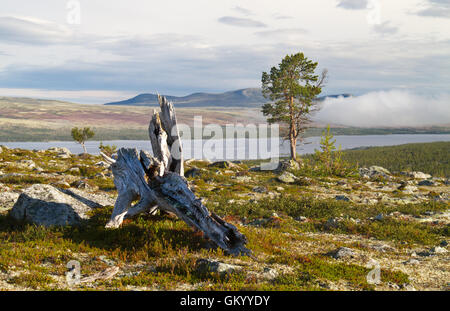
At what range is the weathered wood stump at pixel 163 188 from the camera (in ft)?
34.7

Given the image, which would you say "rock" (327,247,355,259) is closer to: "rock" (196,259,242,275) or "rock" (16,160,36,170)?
"rock" (196,259,242,275)

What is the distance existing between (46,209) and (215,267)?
23.4 feet

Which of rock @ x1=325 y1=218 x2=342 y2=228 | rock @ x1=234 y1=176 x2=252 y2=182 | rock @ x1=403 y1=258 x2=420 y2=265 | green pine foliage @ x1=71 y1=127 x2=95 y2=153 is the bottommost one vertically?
rock @ x1=234 y1=176 x2=252 y2=182

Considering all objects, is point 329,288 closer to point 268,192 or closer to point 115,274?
point 115,274

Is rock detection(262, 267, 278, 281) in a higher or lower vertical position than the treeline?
higher

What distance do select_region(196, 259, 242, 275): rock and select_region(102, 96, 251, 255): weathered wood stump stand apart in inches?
52.1

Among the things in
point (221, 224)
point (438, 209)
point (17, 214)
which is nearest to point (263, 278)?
point (221, 224)

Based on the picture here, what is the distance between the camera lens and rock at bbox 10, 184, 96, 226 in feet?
38.9

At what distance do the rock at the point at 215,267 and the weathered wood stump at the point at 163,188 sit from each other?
1.32 metres

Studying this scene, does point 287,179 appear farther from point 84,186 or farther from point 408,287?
point 408,287

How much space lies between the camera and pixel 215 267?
8734 millimetres

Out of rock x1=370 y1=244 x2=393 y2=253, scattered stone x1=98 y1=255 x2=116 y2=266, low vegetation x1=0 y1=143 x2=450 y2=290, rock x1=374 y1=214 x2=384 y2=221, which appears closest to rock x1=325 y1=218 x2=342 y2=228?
low vegetation x1=0 y1=143 x2=450 y2=290
